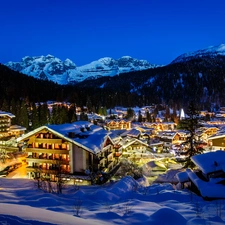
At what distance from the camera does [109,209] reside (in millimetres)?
8617

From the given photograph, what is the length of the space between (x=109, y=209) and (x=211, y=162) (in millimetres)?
9845

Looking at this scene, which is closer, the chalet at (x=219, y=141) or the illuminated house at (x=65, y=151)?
the illuminated house at (x=65, y=151)

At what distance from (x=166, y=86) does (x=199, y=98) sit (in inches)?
1045

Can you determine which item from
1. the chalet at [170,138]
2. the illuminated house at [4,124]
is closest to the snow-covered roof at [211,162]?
the illuminated house at [4,124]

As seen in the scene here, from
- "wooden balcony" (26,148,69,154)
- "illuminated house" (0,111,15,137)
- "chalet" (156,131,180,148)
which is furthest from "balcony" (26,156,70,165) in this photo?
"chalet" (156,131,180,148)

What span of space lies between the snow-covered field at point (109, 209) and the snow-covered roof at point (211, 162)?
378cm

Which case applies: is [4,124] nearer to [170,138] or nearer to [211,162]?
[170,138]

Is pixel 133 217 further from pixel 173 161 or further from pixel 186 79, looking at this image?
pixel 186 79

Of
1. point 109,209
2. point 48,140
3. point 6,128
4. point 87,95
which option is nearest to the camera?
point 109,209

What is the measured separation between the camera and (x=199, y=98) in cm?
17925

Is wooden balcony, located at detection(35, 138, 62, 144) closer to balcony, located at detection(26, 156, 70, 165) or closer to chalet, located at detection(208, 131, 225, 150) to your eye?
balcony, located at detection(26, 156, 70, 165)

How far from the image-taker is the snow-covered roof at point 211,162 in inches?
595

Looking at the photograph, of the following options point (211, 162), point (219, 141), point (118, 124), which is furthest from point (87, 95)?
point (211, 162)

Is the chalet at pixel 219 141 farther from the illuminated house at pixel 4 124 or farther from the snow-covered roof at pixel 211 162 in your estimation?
the illuminated house at pixel 4 124
